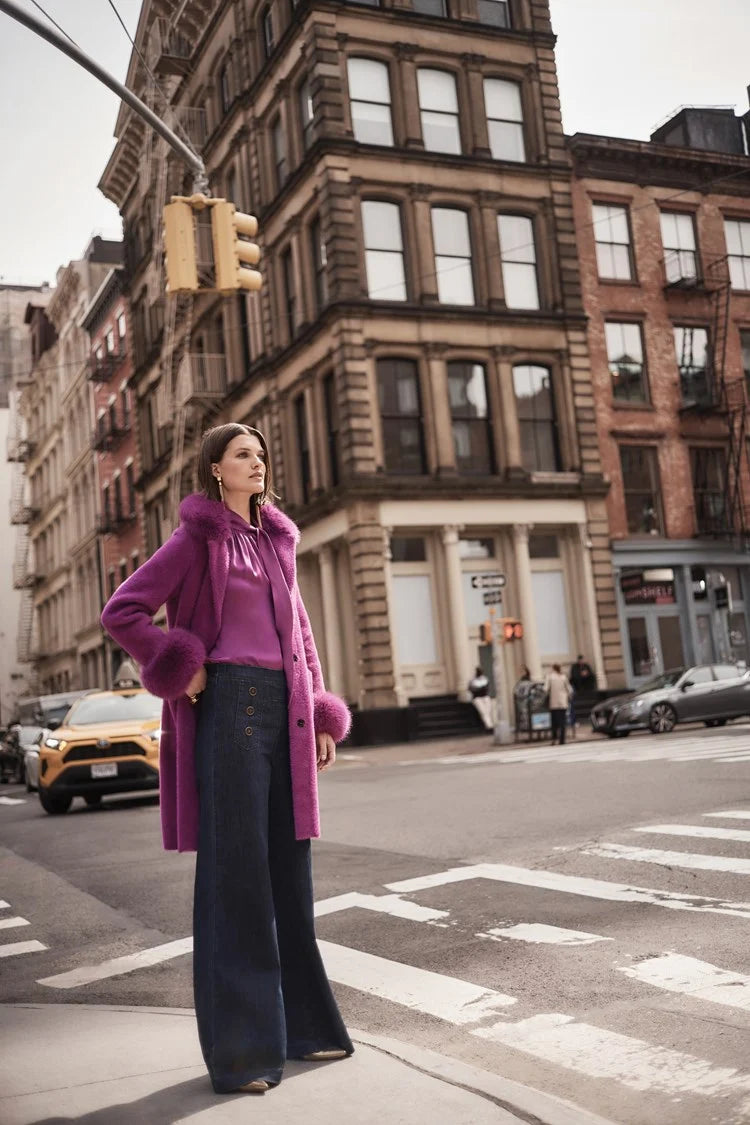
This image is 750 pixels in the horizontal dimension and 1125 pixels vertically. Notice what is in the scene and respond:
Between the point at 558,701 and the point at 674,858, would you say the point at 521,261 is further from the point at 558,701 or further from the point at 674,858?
the point at 674,858

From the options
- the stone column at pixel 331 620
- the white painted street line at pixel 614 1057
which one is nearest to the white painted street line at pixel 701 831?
the white painted street line at pixel 614 1057

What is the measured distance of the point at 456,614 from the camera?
3145cm

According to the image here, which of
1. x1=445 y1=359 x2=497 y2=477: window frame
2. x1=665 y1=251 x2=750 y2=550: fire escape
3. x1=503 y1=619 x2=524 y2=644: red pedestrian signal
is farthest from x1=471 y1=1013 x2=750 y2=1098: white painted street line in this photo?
x1=665 y1=251 x2=750 y2=550: fire escape

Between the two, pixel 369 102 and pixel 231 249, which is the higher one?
pixel 369 102

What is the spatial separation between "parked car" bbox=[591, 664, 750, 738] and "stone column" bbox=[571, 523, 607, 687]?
6.27 metres

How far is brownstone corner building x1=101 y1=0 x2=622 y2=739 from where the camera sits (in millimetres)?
31422

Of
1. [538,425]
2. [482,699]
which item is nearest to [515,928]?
[482,699]

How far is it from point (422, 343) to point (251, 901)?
95.2ft

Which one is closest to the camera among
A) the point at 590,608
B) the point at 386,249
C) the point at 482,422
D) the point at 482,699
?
the point at 482,699

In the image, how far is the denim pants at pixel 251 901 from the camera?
392cm

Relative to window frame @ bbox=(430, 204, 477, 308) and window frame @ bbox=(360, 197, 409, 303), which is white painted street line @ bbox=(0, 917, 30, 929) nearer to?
window frame @ bbox=(360, 197, 409, 303)

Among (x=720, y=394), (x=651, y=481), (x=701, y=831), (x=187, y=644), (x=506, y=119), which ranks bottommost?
(x=701, y=831)

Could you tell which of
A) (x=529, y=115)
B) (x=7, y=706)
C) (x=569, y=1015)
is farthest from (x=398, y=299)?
(x=7, y=706)

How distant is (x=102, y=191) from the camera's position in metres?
51.8
